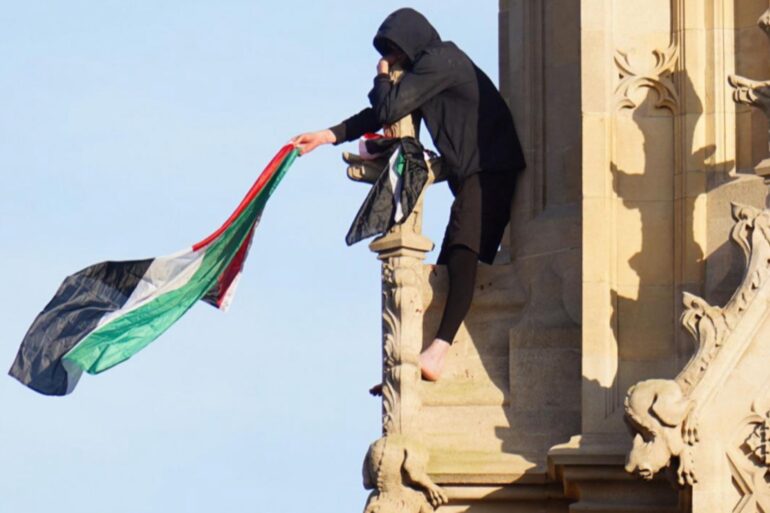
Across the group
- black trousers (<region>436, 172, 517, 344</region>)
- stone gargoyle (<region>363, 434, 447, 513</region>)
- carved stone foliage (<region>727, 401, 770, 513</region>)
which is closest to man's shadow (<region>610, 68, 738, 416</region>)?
black trousers (<region>436, 172, 517, 344</region>)

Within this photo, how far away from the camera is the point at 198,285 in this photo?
102ft

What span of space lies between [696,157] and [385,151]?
95.4 inches

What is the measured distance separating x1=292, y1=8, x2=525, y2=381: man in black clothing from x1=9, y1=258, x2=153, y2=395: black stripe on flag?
2.21 metres

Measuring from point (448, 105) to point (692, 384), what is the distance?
4.07m

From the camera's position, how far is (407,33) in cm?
3039

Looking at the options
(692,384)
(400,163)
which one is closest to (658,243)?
(400,163)

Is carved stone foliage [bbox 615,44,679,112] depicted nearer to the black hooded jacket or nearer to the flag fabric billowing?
the black hooded jacket

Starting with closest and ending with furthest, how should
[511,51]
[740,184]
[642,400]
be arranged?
[642,400] < [740,184] < [511,51]

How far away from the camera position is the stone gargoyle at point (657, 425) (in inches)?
1056

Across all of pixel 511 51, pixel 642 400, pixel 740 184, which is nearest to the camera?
pixel 642 400

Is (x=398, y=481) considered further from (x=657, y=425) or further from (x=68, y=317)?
(x=68, y=317)

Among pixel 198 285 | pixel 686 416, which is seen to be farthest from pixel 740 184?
pixel 198 285

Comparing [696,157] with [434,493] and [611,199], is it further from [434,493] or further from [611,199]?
[434,493]

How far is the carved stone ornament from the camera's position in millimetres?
26859
